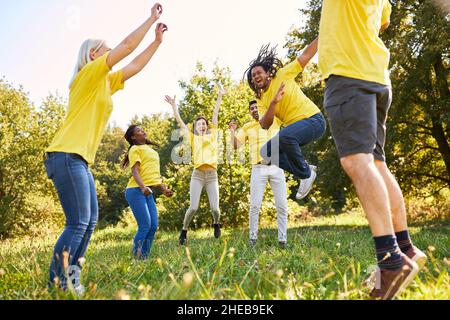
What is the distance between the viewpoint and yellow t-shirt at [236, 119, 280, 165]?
21.4 ft

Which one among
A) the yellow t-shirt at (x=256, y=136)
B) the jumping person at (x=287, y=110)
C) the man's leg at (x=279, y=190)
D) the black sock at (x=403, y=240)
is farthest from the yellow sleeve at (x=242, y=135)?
the black sock at (x=403, y=240)

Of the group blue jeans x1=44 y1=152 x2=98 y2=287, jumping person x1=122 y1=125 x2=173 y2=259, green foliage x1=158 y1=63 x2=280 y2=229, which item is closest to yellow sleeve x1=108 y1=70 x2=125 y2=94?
blue jeans x1=44 y1=152 x2=98 y2=287

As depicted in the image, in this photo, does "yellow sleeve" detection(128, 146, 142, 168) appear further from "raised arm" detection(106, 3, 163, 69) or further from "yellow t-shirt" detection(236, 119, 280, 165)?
"raised arm" detection(106, 3, 163, 69)

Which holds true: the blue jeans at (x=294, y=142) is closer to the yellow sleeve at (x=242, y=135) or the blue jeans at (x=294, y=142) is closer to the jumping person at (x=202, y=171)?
the yellow sleeve at (x=242, y=135)

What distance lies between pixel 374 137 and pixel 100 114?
195 cm

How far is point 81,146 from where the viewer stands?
2.91m

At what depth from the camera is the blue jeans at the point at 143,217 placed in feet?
18.3

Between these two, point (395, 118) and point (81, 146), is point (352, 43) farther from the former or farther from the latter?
point (395, 118)

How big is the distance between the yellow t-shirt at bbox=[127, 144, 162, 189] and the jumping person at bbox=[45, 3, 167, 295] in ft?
9.68

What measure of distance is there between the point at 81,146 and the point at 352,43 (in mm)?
1977

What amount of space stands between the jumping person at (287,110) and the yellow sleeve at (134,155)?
209 cm
